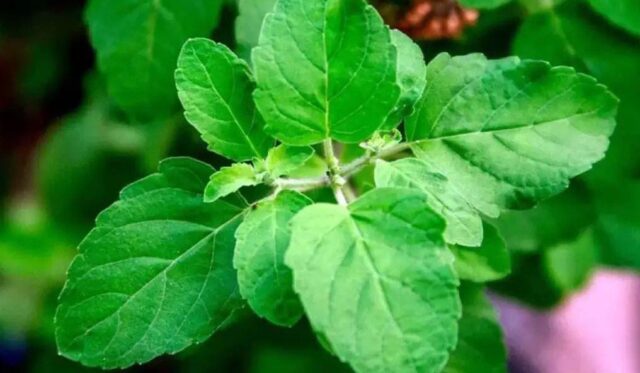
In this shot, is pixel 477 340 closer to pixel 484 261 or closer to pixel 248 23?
pixel 484 261

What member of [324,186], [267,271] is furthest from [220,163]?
[267,271]

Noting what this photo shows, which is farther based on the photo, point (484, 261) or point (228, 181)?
point (484, 261)

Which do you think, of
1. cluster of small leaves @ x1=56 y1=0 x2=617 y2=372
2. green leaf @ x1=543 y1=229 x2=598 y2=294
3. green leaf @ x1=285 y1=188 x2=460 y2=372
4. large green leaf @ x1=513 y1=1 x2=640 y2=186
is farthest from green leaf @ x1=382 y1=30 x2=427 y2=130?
green leaf @ x1=543 y1=229 x2=598 y2=294

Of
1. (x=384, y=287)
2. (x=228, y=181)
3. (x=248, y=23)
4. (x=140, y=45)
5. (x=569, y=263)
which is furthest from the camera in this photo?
(x=569, y=263)

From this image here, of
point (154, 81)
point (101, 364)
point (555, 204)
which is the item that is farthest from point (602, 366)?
point (101, 364)

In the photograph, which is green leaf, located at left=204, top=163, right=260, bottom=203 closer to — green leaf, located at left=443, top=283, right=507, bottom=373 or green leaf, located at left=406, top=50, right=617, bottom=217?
green leaf, located at left=406, top=50, right=617, bottom=217

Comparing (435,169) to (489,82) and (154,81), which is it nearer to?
(489,82)
